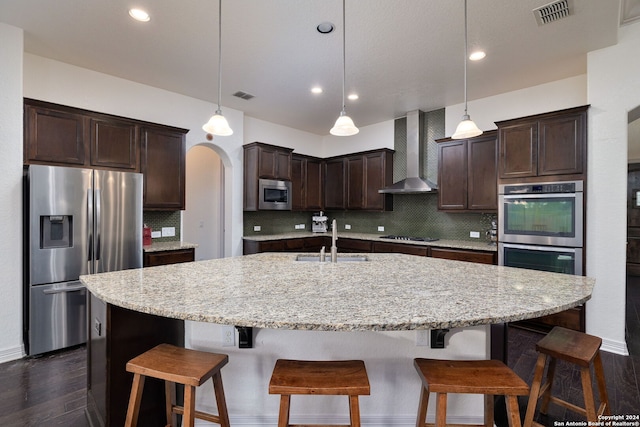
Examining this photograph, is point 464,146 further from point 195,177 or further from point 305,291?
point 195,177

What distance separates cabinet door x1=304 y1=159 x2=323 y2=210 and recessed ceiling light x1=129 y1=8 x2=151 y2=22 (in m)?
3.44

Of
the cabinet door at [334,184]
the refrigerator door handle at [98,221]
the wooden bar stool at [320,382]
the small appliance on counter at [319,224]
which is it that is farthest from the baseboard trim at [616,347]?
the refrigerator door handle at [98,221]

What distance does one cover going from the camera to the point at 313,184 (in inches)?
226

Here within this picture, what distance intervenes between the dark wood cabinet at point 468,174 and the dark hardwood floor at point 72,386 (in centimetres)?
175

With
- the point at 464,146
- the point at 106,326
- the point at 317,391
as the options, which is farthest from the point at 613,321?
the point at 106,326

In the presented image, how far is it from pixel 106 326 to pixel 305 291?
3.39ft

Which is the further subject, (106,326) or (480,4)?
(480,4)

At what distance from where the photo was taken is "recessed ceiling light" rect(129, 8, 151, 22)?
241cm

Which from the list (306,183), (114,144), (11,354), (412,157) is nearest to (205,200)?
(306,183)

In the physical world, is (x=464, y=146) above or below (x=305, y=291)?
above

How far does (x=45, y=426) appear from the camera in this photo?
6.11 ft

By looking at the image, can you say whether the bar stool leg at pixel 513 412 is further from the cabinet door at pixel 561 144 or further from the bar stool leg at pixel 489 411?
the cabinet door at pixel 561 144

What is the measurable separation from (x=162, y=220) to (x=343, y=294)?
349 centimetres

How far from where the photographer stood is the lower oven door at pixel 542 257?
3031mm
